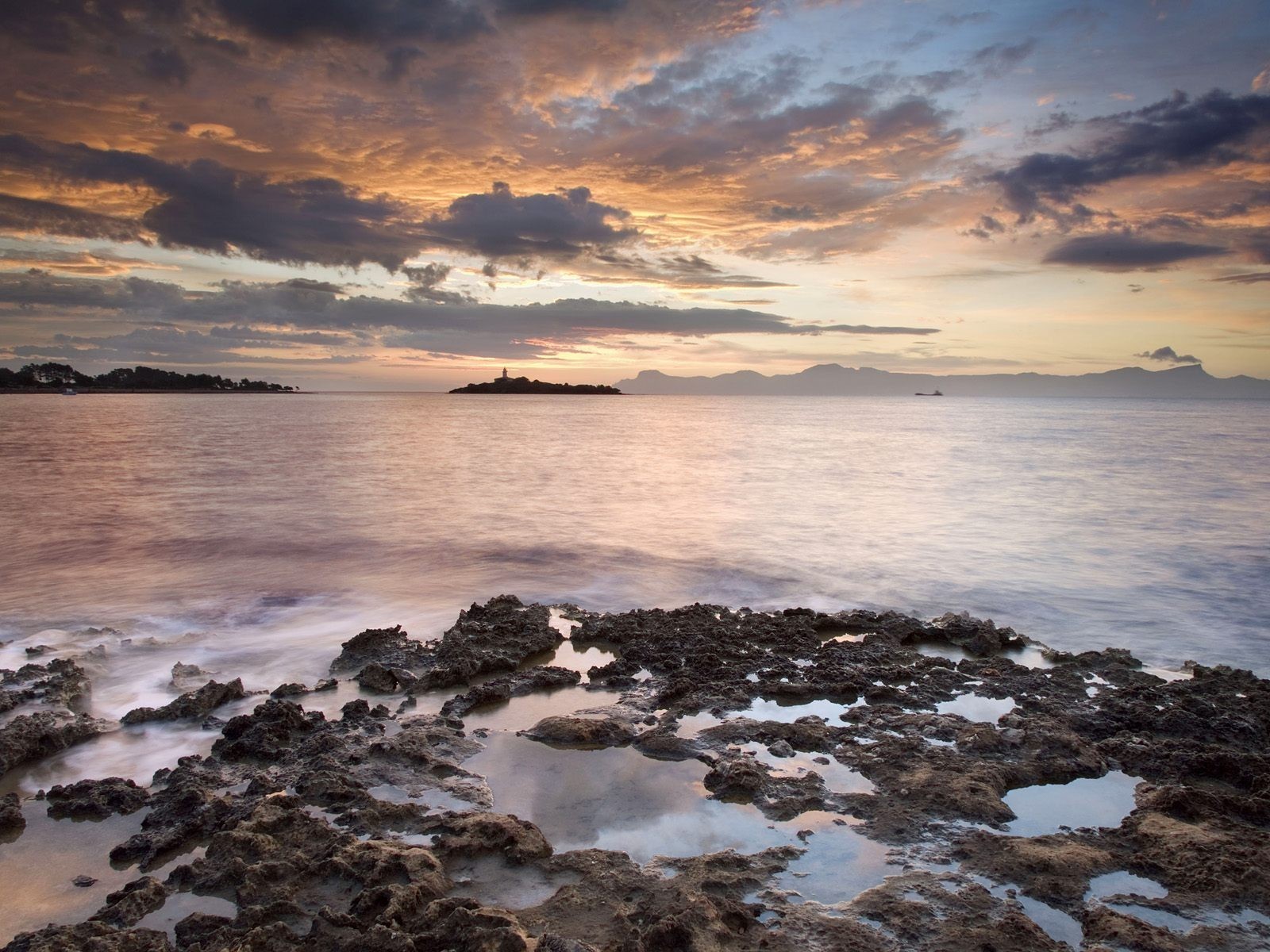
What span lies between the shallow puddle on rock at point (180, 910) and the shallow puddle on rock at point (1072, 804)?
4.04 meters

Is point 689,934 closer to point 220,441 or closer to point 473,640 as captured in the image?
point 473,640

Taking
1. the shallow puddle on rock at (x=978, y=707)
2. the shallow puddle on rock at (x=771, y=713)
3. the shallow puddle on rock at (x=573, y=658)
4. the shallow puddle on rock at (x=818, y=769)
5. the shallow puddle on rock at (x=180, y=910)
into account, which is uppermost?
the shallow puddle on rock at (x=978, y=707)

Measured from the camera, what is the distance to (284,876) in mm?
3648

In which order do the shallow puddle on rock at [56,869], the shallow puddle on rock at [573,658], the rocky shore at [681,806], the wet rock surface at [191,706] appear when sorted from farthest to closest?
1. the shallow puddle on rock at [573,658]
2. the wet rock surface at [191,706]
3. the shallow puddle on rock at [56,869]
4. the rocky shore at [681,806]

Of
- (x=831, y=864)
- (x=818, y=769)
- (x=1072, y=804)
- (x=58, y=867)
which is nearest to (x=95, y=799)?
(x=58, y=867)

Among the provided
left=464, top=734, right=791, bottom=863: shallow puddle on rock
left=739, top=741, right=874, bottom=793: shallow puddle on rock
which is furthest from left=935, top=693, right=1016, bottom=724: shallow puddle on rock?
left=464, top=734, right=791, bottom=863: shallow puddle on rock

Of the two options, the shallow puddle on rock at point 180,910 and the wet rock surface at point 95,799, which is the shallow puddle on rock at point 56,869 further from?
the shallow puddle on rock at point 180,910

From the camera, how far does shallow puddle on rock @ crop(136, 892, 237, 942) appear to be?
11.1ft

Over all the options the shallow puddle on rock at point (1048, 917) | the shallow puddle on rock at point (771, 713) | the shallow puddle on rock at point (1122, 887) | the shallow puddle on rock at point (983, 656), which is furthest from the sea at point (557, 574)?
the shallow puddle on rock at point (983, 656)

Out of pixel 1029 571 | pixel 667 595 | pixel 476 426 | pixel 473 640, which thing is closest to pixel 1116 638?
pixel 1029 571

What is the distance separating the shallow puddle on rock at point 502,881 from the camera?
357 centimetres

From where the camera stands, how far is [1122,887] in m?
3.68

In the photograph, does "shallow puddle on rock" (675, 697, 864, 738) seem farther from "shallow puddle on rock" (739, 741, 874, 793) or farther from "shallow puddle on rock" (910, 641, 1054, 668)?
"shallow puddle on rock" (910, 641, 1054, 668)

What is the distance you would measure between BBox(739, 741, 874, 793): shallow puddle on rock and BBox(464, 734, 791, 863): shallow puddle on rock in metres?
0.44
